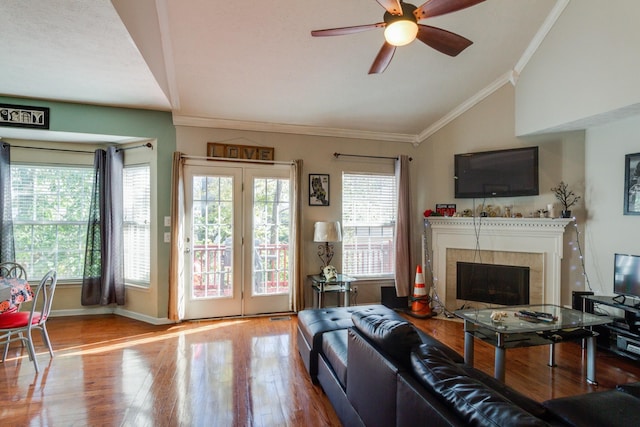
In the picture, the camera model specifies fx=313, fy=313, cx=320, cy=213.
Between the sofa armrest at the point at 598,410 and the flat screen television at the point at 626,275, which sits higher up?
the flat screen television at the point at 626,275

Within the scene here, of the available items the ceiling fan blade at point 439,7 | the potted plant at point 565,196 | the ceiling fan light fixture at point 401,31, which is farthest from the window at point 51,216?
the potted plant at point 565,196

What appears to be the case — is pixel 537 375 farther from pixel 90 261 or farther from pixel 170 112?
pixel 90 261

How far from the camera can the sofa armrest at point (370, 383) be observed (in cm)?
142

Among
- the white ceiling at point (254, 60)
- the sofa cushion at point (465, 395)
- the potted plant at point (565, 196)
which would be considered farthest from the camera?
the potted plant at point (565, 196)

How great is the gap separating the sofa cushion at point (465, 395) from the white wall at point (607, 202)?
333 centimetres

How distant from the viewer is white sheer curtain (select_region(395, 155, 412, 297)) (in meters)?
4.68

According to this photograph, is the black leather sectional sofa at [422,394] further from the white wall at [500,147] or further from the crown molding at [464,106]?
the crown molding at [464,106]

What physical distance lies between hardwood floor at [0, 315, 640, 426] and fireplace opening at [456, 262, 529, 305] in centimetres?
77

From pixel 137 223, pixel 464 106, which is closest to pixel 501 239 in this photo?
pixel 464 106

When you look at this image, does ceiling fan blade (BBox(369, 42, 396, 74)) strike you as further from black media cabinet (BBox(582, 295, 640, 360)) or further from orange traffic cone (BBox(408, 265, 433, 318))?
black media cabinet (BBox(582, 295, 640, 360))

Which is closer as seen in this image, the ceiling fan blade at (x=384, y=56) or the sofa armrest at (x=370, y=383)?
the sofa armrest at (x=370, y=383)

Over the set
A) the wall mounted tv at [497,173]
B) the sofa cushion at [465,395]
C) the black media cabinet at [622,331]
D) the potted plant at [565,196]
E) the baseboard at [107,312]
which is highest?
the wall mounted tv at [497,173]

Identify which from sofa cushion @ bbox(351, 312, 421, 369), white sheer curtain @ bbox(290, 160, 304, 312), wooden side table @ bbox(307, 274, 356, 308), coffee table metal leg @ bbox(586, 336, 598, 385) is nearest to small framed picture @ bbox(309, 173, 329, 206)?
white sheer curtain @ bbox(290, 160, 304, 312)

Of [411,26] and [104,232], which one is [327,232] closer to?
[411,26]
